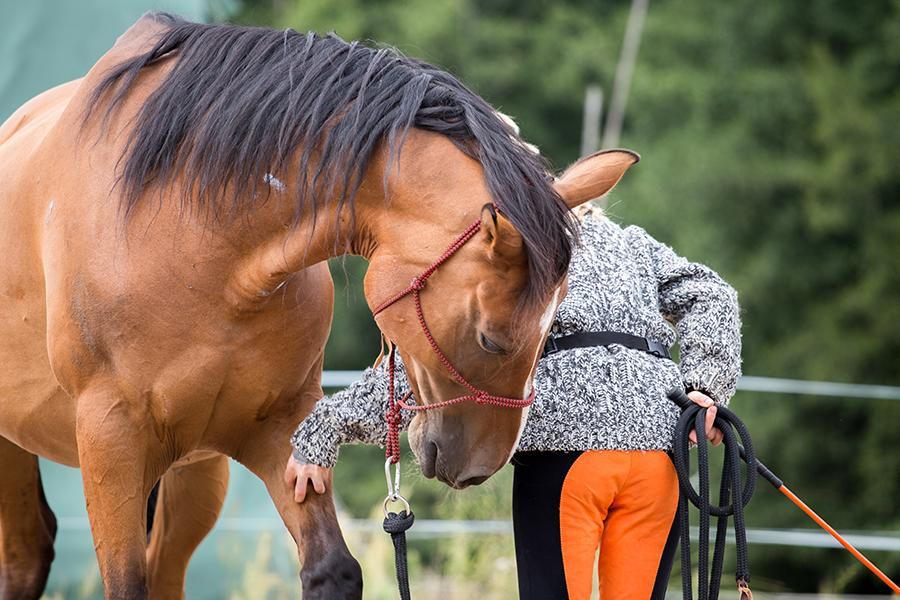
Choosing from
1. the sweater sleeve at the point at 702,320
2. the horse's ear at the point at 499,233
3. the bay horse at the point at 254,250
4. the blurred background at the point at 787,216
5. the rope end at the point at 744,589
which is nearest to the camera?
the horse's ear at the point at 499,233

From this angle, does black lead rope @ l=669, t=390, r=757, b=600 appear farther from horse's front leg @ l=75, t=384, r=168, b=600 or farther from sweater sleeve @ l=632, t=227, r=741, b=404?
horse's front leg @ l=75, t=384, r=168, b=600

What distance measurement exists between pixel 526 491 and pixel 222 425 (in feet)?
2.44

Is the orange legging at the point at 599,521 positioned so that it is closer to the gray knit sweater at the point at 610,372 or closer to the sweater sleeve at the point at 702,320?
the gray knit sweater at the point at 610,372

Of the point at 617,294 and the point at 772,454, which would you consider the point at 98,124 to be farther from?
the point at 772,454

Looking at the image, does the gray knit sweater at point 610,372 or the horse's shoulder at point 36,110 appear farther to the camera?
the horse's shoulder at point 36,110

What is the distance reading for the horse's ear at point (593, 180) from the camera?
248cm

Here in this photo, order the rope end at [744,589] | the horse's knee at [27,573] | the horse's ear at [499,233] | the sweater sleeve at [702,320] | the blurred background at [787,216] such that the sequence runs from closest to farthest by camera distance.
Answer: the horse's ear at [499,233]
the rope end at [744,589]
the sweater sleeve at [702,320]
the horse's knee at [27,573]
the blurred background at [787,216]

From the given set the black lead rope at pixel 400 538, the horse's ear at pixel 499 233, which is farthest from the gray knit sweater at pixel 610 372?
the horse's ear at pixel 499 233

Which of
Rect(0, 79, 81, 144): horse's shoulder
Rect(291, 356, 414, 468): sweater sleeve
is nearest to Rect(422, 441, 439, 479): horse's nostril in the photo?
Rect(291, 356, 414, 468): sweater sleeve

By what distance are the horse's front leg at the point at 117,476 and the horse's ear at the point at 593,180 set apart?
110cm

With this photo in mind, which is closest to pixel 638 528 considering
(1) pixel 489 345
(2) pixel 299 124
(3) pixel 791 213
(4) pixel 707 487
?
(4) pixel 707 487

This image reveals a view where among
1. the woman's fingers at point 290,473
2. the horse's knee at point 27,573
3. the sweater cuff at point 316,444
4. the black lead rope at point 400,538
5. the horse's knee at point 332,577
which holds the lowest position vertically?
the horse's knee at point 27,573

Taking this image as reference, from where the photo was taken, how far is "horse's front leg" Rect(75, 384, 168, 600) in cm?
277

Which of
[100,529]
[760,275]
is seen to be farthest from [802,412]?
[100,529]
